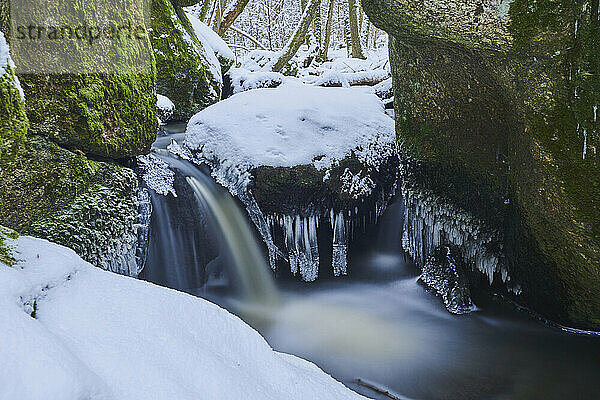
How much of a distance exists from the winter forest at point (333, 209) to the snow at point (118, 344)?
12 mm

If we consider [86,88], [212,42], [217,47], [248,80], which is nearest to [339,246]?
[86,88]

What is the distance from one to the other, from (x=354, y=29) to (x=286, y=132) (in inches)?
396

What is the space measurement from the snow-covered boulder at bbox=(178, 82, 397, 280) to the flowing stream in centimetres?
28

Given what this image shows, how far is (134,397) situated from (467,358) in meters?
3.56

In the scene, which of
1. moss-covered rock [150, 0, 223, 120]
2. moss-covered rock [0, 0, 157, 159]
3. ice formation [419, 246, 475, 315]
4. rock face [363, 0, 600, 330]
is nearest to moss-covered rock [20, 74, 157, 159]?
moss-covered rock [0, 0, 157, 159]

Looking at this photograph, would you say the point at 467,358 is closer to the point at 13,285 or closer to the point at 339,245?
the point at 339,245

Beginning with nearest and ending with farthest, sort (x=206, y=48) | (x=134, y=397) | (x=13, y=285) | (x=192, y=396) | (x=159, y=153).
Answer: (x=134, y=397), (x=192, y=396), (x=13, y=285), (x=159, y=153), (x=206, y=48)

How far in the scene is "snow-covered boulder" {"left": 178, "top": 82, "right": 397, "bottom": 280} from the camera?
5.21 m

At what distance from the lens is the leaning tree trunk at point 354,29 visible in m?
14.0

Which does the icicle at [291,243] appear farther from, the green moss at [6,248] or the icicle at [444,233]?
the green moss at [6,248]

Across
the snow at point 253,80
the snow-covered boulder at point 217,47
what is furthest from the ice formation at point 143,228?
the snow-covered boulder at point 217,47

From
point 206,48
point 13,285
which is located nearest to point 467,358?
point 13,285

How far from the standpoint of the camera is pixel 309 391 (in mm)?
1833

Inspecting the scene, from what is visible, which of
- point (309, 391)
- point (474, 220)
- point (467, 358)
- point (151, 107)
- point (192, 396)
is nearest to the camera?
point (192, 396)
